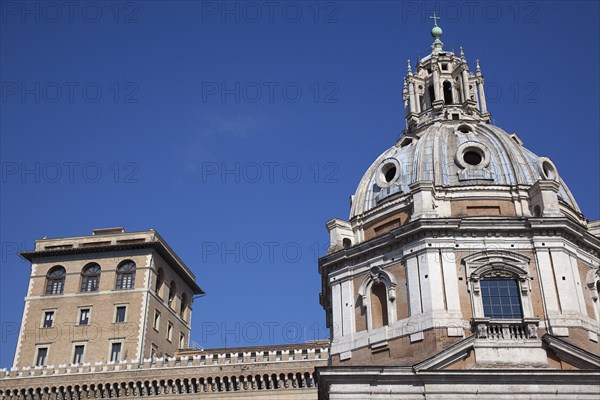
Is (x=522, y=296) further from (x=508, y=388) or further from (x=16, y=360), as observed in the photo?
(x=16, y=360)

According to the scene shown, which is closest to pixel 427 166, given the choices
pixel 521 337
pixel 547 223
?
pixel 547 223

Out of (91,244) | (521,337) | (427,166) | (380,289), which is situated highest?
(91,244)

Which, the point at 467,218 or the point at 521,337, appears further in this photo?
the point at 467,218

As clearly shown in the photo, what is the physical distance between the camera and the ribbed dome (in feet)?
131

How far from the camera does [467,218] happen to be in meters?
36.1

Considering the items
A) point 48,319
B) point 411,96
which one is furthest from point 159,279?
point 411,96

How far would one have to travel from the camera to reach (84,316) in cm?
6531

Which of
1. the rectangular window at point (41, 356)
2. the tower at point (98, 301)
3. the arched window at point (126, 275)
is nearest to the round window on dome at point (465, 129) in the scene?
the tower at point (98, 301)

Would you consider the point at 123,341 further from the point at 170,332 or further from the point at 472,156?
the point at 472,156

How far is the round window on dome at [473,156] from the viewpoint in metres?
40.8

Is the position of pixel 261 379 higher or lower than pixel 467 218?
lower

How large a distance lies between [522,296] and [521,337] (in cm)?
234

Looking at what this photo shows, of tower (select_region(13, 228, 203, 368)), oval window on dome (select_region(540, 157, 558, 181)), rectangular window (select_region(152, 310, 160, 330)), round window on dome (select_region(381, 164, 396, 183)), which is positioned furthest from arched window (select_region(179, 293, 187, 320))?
oval window on dome (select_region(540, 157, 558, 181))

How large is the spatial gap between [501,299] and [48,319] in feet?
143
